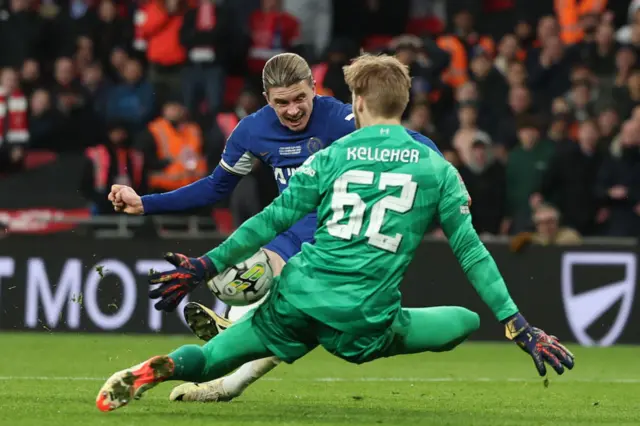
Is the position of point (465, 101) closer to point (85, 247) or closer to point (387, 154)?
point (85, 247)

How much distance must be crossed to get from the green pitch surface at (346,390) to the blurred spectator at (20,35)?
5.54m

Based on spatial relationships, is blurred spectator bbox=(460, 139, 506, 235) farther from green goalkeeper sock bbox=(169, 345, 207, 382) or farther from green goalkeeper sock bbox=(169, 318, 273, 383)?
green goalkeeper sock bbox=(169, 345, 207, 382)

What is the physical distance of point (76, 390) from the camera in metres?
8.87

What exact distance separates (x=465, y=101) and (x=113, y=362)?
259 inches

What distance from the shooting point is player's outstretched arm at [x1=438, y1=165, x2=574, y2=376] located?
6531mm

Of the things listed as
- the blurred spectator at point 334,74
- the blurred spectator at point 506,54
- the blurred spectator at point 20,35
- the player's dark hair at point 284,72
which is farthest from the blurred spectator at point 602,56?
the player's dark hair at point 284,72

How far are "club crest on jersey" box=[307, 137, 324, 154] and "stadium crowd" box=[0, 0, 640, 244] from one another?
6.55 meters

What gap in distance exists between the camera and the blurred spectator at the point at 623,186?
15023 mm

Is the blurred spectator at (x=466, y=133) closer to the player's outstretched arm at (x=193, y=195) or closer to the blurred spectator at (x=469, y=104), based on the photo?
the blurred spectator at (x=469, y=104)

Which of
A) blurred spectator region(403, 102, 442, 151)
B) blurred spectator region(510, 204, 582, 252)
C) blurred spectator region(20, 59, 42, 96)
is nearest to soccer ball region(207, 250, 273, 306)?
blurred spectator region(510, 204, 582, 252)

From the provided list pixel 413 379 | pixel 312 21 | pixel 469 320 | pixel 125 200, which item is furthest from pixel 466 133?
pixel 469 320

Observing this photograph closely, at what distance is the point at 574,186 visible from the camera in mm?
15336

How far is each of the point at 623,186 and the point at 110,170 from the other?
5.80m

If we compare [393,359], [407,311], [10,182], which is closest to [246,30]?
[10,182]
